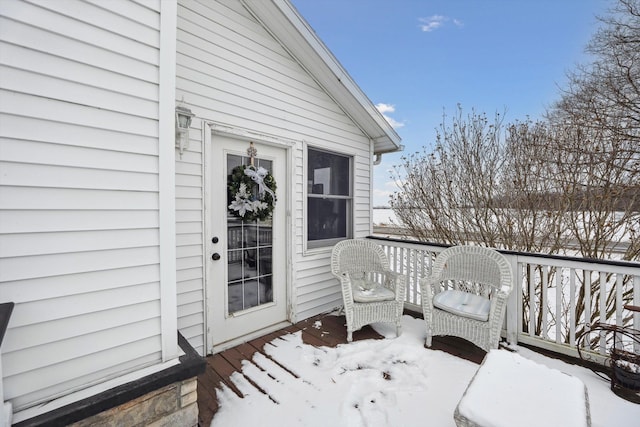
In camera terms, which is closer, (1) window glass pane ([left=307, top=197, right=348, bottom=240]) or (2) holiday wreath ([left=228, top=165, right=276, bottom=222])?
(2) holiday wreath ([left=228, top=165, right=276, bottom=222])

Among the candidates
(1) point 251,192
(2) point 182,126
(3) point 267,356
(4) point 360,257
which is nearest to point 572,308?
(4) point 360,257

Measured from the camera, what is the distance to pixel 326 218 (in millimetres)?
3869

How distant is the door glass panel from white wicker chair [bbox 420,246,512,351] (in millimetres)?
1792

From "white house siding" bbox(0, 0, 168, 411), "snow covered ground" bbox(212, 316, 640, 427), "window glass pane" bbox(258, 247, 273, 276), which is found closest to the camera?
"white house siding" bbox(0, 0, 168, 411)

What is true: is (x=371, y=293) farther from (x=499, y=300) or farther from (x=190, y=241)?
(x=190, y=241)

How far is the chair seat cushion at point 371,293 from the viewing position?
2973 mm

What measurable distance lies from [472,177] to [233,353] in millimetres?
3984

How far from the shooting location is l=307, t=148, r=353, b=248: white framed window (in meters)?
3.63

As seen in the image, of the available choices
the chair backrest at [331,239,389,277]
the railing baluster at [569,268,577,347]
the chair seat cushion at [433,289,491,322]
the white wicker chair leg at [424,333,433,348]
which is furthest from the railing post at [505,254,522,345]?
the chair backrest at [331,239,389,277]

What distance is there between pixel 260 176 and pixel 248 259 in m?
0.94

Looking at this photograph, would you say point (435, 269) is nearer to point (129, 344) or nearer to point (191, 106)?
point (129, 344)

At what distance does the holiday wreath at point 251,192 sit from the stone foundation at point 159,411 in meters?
1.65

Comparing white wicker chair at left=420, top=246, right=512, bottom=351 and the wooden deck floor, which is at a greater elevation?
white wicker chair at left=420, top=246, right=512, bottom=351

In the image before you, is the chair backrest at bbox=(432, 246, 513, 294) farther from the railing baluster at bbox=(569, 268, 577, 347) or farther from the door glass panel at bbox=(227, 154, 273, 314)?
the door glass panel at bbox=(227, 154, 273, 314)
